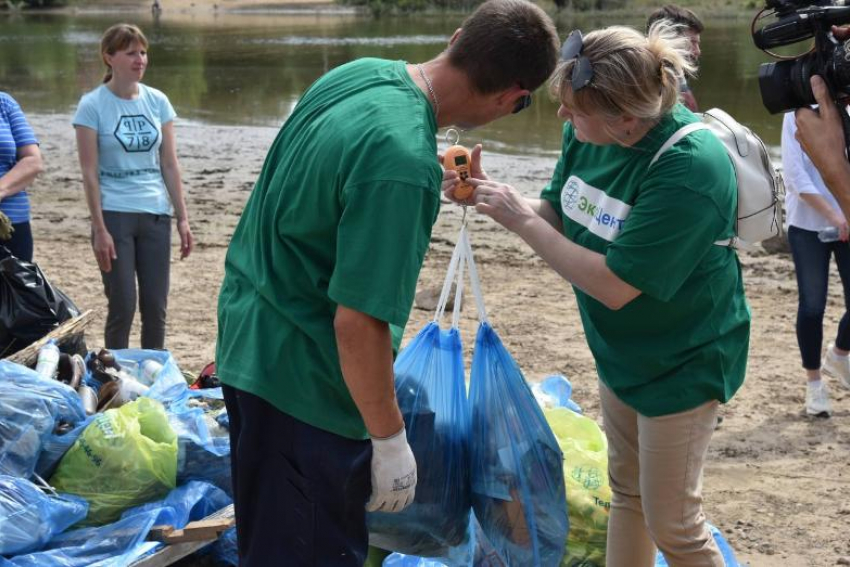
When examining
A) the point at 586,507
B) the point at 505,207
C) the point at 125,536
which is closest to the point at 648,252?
the point at 505,207

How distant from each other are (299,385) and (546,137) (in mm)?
11627

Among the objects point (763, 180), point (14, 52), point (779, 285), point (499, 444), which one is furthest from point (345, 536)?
point (14, 52)

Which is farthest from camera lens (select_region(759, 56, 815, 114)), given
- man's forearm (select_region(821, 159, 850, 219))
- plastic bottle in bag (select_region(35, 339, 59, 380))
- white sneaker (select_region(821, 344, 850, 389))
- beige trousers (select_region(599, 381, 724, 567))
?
white sneaker (select_region(821, 344, 850, 389))

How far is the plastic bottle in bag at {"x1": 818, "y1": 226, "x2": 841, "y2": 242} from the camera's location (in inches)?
197

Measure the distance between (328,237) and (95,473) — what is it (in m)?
1.71

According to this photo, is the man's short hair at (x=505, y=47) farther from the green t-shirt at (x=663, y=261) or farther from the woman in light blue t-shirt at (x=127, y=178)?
the woman in light blue t-shirt at (x=127, y=178)

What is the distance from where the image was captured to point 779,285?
23.6 feet

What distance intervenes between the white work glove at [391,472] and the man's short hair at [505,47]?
2.72 feet

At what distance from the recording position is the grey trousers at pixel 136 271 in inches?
199

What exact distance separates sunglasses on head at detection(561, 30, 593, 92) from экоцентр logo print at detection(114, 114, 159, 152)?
2888mm

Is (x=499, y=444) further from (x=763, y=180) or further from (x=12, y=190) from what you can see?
(x=12, y=190)

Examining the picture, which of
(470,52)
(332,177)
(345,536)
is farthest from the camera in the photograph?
(345,536)

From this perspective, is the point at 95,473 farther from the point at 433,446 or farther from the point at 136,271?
the point at 136,271

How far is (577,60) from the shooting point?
2.65 m
